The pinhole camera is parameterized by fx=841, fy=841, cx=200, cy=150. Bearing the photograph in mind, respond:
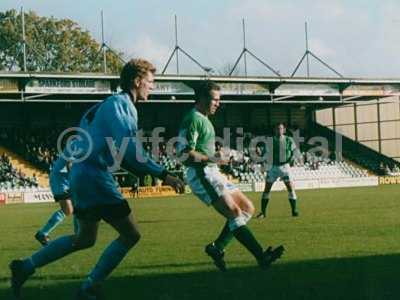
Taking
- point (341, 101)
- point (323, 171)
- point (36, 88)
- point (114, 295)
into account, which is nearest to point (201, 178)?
point (114, 295)

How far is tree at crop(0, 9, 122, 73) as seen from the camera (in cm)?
6619

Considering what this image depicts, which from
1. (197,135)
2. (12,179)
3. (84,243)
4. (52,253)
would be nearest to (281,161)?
(197,135)

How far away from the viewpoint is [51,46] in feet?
221

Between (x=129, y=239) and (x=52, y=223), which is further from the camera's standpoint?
(x=52, y=223)

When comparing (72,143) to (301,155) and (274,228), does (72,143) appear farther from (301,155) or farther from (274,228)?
(301,155)

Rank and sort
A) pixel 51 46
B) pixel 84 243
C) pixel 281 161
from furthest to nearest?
1. pixel 51 46
2. pixel 281 161
3. pixel 84 243

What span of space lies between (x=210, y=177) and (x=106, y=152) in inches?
102

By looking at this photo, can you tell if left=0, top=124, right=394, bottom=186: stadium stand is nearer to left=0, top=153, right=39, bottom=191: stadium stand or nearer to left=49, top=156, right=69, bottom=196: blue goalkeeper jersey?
left=0, top=153, right=39, bottom=191: stadium stand

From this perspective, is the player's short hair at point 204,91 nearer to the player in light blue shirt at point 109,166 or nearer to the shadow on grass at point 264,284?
the shadow on grass at point 264,284

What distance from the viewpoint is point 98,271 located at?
6.55m

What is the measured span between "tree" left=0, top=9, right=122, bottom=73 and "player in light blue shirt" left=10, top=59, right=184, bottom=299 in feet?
196

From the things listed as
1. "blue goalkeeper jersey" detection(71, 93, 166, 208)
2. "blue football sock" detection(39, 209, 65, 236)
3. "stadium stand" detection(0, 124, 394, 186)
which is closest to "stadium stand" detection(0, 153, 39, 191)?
"stadium stand" detection(0, 124, 394, 186)

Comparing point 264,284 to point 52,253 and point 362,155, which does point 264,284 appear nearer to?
point 52,253

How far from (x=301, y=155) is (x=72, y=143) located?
45860mm
